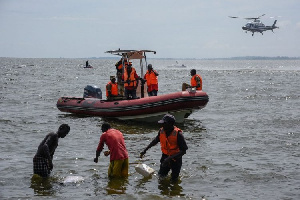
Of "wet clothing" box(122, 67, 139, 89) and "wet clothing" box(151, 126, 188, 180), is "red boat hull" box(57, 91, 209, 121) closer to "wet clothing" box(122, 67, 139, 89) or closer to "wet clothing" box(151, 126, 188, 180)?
"wet clothing" box(122, 67, 139, 89)

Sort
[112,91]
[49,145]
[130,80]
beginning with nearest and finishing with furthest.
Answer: [49,145] < [130,80] < [112,91]

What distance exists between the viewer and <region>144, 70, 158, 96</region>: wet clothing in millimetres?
16578

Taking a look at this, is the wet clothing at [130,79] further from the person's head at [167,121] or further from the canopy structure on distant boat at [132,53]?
the person's head at [167,121]

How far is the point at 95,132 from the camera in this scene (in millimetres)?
15711

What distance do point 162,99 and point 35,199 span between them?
8103 mm

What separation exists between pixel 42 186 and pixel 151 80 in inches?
340

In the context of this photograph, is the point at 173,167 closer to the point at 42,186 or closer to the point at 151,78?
the point at 42,186

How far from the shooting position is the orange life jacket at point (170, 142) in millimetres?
7879

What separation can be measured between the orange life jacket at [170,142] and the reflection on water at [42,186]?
237 centimetres

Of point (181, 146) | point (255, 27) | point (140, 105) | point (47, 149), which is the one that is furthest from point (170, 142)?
point (255, 27)

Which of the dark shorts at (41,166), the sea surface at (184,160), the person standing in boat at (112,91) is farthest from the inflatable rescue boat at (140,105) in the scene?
the dark shorts at (41,166)

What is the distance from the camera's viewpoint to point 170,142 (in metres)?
7.95

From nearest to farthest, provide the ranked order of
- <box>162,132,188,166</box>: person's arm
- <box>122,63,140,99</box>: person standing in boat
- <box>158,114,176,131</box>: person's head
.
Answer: <box>158,114,176,131</box>: person's head → <box>162,132,188,166</box>: person's arm → <box>122,63,140,99</box>: person standing in boat

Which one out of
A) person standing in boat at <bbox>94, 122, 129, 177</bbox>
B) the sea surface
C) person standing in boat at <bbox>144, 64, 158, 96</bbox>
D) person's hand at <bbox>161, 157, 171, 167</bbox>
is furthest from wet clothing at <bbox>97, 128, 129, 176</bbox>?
person standing in boat at <bbox>144, 64, 158, 96</bbox>
